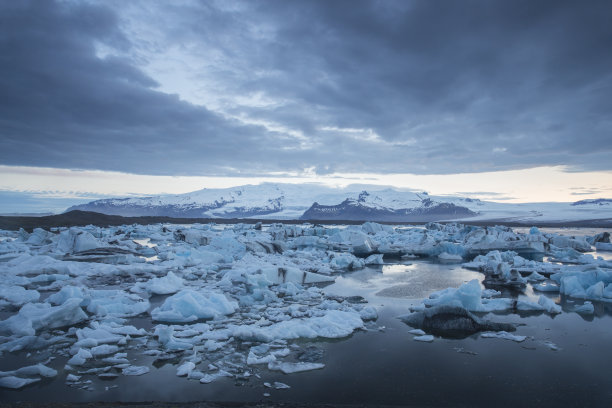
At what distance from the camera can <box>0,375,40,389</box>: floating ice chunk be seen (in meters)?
3.82

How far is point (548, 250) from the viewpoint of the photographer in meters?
17.0

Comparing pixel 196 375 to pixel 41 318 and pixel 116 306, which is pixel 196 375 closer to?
pixel 41 318

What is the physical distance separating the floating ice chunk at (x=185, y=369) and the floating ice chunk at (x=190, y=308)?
204 centimetres

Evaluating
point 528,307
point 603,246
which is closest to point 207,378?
point 528,307

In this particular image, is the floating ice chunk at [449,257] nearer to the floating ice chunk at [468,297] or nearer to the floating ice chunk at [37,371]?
the floating ice chunk at [468,297]

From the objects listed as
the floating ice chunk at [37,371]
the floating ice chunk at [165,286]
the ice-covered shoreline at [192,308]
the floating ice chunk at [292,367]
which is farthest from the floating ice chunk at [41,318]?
the floating ice chunk at [292,367]

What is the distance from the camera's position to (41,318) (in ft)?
18.6

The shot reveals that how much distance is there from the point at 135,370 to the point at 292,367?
70.0 inches

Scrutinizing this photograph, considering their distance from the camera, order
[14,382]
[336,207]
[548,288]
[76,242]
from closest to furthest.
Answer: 1. [14,382]
2. [548,288]
3. [76,242]
4. [336,207]

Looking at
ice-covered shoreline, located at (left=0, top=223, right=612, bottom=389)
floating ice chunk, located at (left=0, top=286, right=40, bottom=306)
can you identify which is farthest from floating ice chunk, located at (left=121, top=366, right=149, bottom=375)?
floating ice chunk, located at (left=0, top=286, right=40, bottom=306)

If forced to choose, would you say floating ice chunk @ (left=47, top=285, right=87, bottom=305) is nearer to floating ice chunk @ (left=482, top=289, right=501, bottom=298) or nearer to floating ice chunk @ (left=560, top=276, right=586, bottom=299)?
floating ice chunk @ (left=482, top=289, right=501, bottom=298)

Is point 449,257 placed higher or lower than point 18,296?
lower

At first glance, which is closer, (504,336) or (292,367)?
(292,367)

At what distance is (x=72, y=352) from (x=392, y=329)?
4461 millimetres
